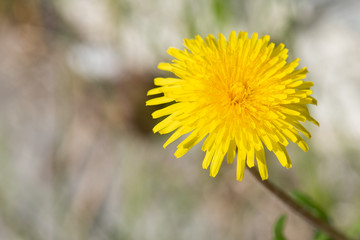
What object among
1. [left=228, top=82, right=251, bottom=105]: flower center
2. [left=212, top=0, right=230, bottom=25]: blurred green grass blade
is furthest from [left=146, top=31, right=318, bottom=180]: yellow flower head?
[left=212, top=0, right=230, bottom=25]: blurred green grass blade

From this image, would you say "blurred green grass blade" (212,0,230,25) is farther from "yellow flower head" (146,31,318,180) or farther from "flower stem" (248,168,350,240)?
"flower stem" (248,168,350,240)

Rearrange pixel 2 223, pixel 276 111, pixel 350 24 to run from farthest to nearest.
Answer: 1. pixel 2 223
2. pixel 350 24
3. pixel 276 111

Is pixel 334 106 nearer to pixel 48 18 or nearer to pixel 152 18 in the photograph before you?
pixel 152 18

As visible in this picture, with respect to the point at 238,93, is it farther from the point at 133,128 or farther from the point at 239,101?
the point at 133,128

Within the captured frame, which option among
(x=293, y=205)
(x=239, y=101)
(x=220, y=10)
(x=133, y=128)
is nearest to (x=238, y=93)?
(x=239, y=101)

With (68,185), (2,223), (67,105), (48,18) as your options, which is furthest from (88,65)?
(2,223)

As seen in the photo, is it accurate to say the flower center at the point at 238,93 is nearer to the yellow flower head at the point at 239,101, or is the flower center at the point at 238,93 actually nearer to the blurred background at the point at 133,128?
the yellow flower head at the point at 239,101
